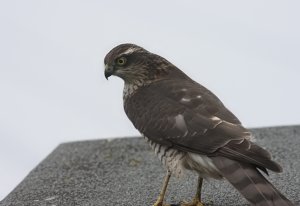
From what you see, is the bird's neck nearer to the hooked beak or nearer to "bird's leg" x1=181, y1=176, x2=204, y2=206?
the hooked beak

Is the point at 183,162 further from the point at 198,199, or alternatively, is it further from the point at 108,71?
the point at 108,71

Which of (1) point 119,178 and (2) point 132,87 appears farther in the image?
(1) point 119,178

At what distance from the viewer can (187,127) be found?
5445mm

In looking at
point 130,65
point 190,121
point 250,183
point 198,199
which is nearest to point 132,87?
point 130,65

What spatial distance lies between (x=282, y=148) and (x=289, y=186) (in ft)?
5.94

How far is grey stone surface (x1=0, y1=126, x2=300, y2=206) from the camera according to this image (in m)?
6.39

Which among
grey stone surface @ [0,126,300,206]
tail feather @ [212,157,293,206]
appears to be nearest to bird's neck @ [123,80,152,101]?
grey stone surface @ [0,126,300,206]

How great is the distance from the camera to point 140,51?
640cm

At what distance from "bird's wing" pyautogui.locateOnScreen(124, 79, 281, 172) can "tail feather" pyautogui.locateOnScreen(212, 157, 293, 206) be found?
6 cm

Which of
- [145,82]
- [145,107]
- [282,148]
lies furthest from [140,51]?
[282,148]

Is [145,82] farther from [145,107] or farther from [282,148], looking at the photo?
[282,148]

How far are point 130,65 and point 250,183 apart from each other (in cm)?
173

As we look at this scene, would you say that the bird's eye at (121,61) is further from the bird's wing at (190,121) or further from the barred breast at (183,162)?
the barred breast at (183,162)

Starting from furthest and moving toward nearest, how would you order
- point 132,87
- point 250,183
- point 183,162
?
point 132,87 < point 183,162 < point 250,183
